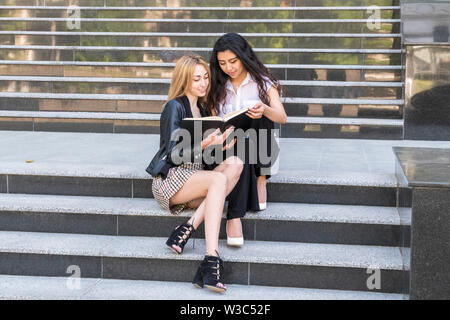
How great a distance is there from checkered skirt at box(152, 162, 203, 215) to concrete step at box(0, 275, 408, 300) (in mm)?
462

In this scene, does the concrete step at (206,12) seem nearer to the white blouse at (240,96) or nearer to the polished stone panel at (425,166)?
the polished stone panel at (425,166)

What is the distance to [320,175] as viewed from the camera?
3.89m

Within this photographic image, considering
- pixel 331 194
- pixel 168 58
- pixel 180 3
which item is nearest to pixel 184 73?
pixel 331 194

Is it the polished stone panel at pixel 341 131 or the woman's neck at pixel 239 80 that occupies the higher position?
the woman's neck at pixel 239 80

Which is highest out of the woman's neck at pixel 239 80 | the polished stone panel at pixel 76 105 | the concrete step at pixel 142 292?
the woman's neck at pixel 239 80

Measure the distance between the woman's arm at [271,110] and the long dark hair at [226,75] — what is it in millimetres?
33

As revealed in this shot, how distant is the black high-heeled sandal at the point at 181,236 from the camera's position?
328 centimetres

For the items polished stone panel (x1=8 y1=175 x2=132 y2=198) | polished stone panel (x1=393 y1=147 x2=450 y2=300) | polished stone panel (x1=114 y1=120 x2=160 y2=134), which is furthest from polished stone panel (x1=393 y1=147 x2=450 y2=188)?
polished stone panel (x1=114 y1=120 x2=160 y2=134)

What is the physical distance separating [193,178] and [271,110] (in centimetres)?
62

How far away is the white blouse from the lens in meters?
3.67

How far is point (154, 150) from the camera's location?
5.11 meters

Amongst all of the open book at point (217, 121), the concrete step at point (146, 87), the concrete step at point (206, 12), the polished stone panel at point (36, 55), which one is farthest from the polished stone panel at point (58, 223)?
the concrete step at point (206, 12)

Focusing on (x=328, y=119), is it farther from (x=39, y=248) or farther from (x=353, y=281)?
(x=39, y=248)

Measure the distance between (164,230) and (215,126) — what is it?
0.81 meters
